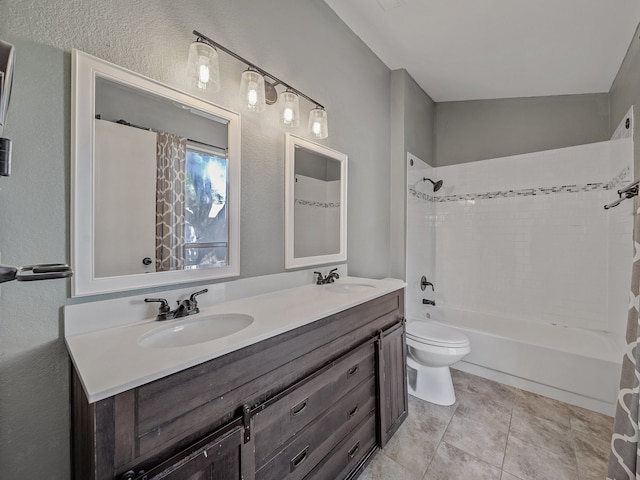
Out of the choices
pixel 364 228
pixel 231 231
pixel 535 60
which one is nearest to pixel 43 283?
pixel 231 231

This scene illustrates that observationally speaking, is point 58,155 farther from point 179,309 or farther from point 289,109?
point 289,109

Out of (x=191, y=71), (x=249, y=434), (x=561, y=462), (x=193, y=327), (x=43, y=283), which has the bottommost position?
(x=561, y=462)

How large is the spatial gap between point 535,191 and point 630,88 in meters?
1.00

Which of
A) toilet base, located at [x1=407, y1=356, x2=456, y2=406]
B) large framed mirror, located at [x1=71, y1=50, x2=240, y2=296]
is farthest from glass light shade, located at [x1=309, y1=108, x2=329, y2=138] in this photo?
toilet base, located at [x1=407, y1=356, x2=456, y2=406]

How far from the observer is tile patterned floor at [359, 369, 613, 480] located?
146cm

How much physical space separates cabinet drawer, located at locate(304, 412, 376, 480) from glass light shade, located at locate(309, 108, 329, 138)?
164 cm

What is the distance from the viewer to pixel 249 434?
86 centimetres

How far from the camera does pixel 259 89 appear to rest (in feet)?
4.48

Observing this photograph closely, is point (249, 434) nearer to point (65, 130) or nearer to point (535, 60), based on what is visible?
point (65, 130)

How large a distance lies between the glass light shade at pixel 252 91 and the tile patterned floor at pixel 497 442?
6.36 feet

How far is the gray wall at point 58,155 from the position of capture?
0.80 meters

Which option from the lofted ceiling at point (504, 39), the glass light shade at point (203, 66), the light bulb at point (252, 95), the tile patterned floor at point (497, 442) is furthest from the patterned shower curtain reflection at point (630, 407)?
the glass light shade at point (203, 66)

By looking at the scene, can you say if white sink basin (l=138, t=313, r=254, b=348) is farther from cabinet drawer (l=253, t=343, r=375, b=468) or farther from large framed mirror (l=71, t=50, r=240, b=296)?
cabinet drawer (l=253, t=343, r=375, b=468)

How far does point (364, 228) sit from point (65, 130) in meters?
1.83
